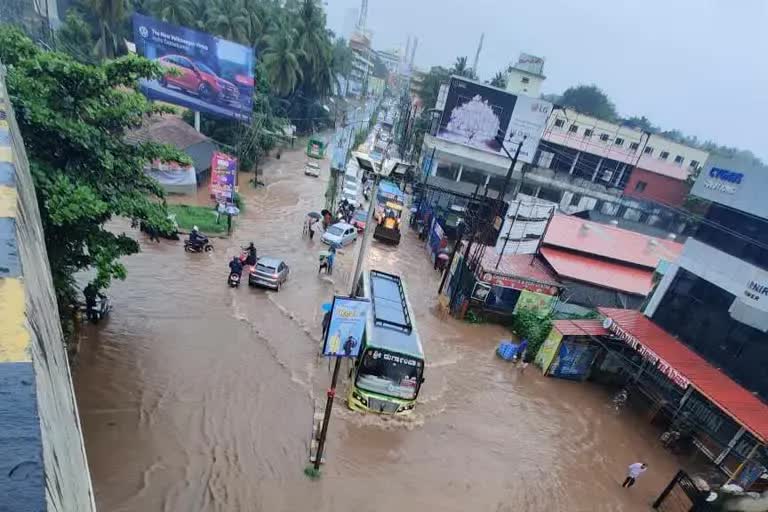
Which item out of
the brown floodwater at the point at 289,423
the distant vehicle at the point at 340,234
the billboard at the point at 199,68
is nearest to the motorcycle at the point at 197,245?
the brown floodwater at the point at 289,423

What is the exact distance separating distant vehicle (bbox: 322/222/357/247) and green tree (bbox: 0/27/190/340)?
1273 centimetres

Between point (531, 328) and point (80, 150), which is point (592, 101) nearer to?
point (531, 328)

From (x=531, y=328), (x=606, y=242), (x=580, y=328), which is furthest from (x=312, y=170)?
(x=580, y=328)

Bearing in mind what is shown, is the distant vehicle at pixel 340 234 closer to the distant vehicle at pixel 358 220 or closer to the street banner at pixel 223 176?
the distant vehicle at pixel 358 220

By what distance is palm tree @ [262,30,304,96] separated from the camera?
134ft

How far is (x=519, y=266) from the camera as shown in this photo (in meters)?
19.4

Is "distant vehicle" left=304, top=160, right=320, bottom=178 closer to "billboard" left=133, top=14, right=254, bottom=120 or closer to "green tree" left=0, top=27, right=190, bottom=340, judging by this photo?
"billboard" left=133, top=14, right=254, bottom=120

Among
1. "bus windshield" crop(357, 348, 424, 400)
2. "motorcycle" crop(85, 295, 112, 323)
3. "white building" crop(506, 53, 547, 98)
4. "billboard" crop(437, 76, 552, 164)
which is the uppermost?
"white building" crop(506, 53, 547, 98)

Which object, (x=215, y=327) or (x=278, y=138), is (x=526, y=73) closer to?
(x=278, y=138)

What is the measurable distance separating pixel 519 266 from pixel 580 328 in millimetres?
4533

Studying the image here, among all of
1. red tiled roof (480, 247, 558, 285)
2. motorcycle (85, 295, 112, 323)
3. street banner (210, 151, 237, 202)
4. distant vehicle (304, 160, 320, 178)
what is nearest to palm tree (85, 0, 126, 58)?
distant vehicle (304, 160, 320, 178)

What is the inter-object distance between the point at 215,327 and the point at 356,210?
15357 mm

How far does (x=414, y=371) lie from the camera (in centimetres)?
1138

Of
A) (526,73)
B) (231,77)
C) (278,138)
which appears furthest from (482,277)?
(526,73)
